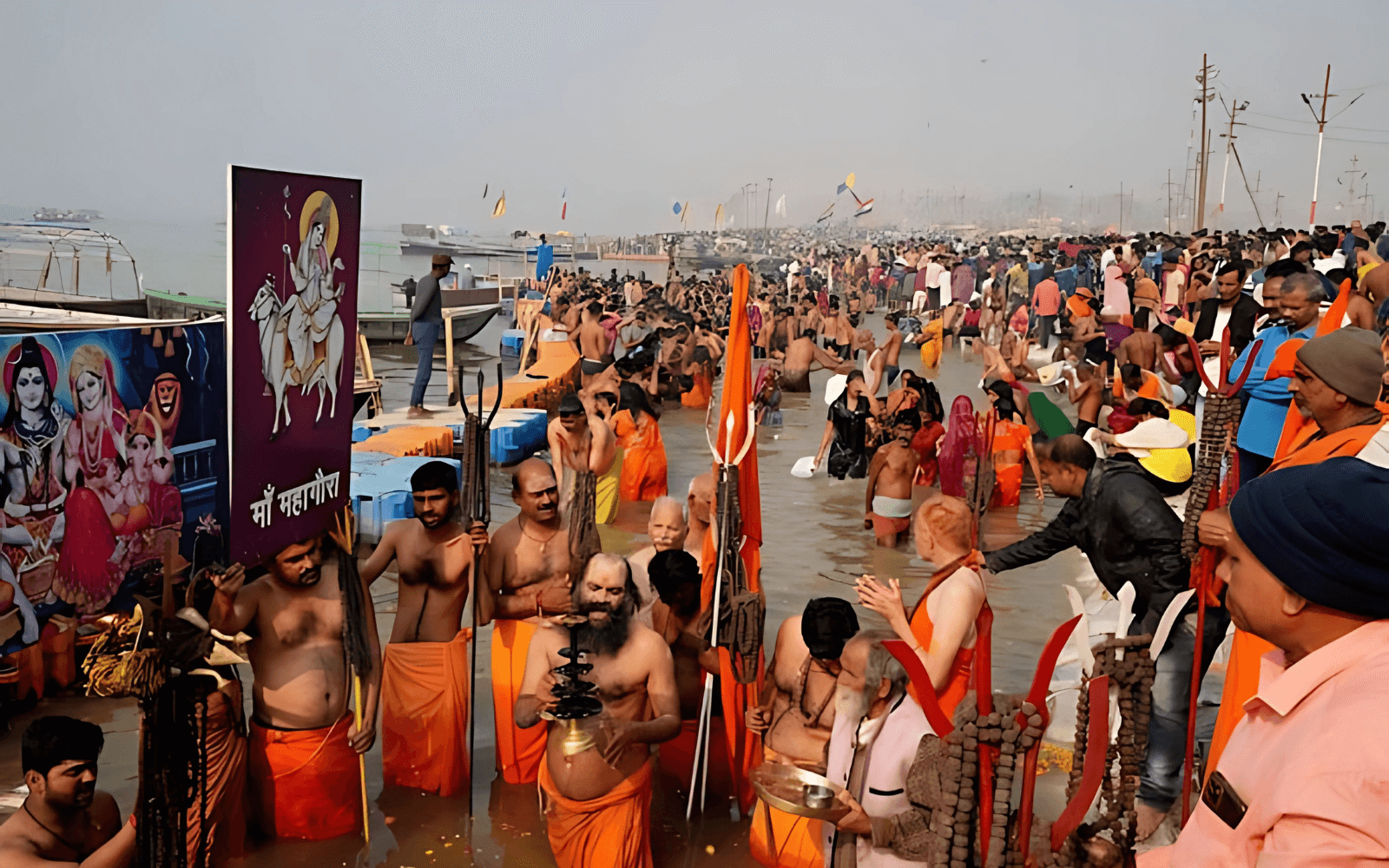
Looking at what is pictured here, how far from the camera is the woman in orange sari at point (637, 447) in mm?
9734

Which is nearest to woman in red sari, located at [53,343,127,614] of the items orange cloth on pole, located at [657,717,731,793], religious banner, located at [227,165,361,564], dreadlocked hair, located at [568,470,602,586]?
religious banner, located at [227,165,361,564]

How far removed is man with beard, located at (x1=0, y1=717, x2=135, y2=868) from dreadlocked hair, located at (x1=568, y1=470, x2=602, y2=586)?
1952 mm

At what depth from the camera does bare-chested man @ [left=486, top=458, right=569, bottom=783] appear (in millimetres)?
4703

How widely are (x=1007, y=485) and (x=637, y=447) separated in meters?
3.18

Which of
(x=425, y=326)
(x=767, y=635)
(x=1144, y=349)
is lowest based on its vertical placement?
(x=767, y=635)

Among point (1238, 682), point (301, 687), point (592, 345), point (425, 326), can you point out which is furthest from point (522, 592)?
point (592, 345)

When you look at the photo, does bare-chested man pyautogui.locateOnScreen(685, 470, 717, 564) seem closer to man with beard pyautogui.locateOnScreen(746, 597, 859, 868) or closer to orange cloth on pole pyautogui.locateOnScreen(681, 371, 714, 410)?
man with beard pyautogui.locateOnScreen(746, 597, 859, 868)

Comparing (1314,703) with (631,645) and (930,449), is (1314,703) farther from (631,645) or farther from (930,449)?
(930,449)

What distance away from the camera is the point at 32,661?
5.38m

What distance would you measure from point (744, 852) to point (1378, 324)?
459cm

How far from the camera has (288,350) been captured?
3.87m

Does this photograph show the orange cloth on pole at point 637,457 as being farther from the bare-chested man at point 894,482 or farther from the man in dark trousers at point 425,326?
the man in dark trousers at point 425,326

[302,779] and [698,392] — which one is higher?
[698,392]

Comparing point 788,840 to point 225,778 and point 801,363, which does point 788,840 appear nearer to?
point 225,778
